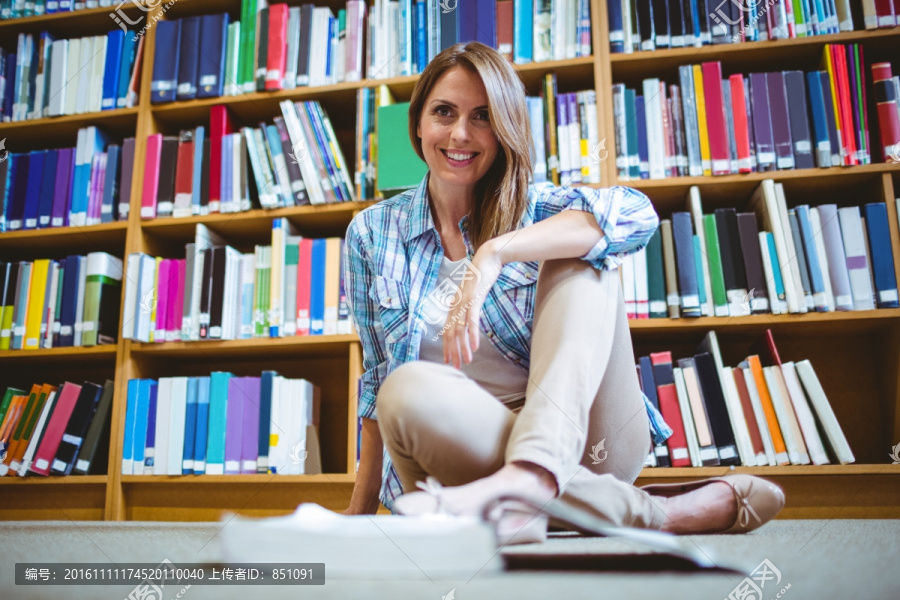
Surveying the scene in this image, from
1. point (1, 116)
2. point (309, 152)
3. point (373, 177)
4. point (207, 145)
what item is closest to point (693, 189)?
point (373, 177)

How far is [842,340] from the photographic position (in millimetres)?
1840

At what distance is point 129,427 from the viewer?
1.89m

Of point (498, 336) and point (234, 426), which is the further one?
point (234, 426)

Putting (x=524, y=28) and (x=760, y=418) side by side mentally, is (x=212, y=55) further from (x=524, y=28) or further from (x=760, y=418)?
(x=760, y=418)

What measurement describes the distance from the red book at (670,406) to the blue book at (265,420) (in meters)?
0.99

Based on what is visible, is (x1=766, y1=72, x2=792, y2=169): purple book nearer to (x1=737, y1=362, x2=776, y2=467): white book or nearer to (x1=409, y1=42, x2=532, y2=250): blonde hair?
(x1=737, y1=362, x2=776, y2=467): white book

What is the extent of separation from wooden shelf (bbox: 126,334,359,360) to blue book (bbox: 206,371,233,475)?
10cm

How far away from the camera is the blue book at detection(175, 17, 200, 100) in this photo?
2062 millimetres

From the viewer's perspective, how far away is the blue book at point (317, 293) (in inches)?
72.8

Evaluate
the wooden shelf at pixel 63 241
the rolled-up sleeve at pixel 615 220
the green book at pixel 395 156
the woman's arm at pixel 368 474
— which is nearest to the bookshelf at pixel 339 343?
the wooden shelf at pixel 63 241

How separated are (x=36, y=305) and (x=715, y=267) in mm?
1902

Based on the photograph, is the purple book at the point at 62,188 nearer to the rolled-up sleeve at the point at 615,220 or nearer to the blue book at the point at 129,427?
the blue book at the point at 129,427

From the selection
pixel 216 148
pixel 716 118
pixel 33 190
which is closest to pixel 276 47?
pixel 216 148

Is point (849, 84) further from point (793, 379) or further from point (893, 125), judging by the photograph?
point (793, 379)
